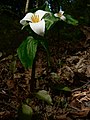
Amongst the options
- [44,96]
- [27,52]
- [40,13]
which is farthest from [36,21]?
[44,96]

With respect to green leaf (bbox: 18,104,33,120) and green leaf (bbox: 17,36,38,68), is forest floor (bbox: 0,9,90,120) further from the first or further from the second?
green leaf (bbox: 17,36,38,68)

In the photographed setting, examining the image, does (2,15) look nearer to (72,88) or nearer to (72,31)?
(72,31)

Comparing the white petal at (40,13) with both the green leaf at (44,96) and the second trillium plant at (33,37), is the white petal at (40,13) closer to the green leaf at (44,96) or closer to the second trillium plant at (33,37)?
the second trillium plant at (33,37)

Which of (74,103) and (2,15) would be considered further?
(2,15)

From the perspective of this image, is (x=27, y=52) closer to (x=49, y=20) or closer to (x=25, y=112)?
(x=49, y=20)

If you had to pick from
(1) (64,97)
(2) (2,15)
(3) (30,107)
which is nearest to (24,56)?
(3) (30,107)
